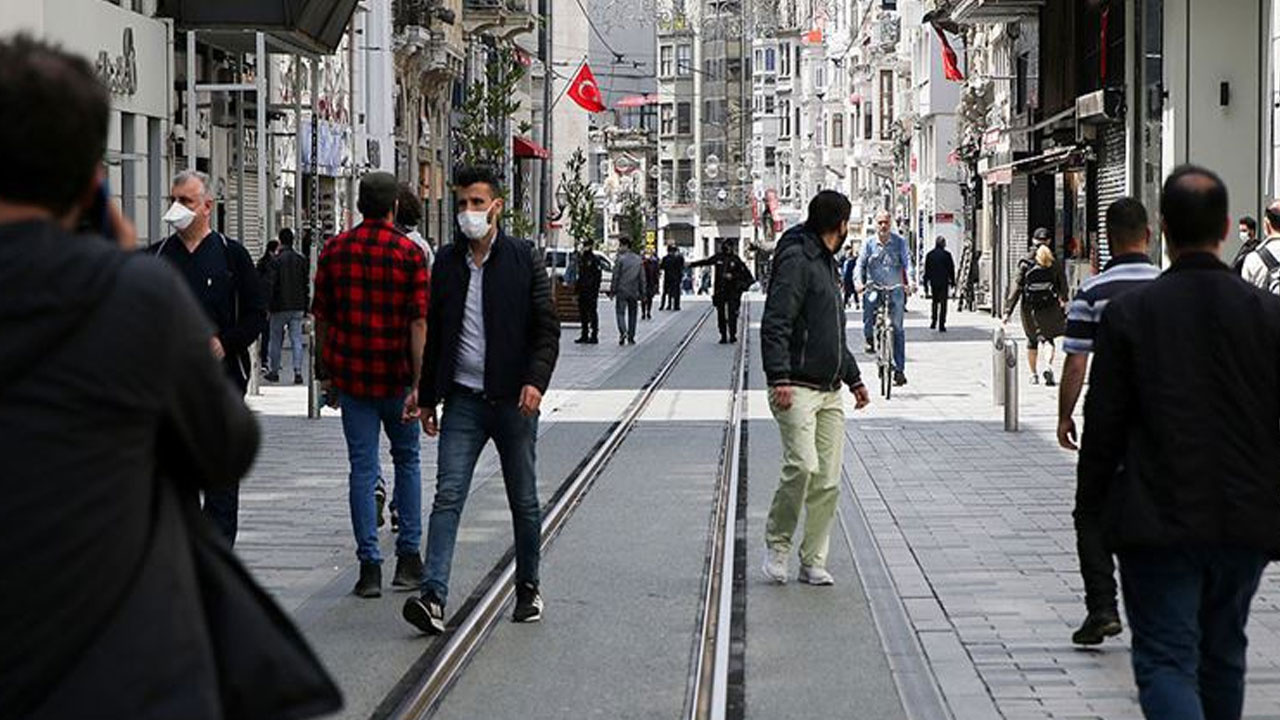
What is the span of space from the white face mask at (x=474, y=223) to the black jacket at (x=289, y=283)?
17.7 meters

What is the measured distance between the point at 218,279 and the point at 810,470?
277 cm

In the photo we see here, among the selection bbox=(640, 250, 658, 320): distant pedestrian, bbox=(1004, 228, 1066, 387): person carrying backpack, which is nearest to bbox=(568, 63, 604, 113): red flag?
bbox=(640, 250, 658, 320): distant pedestrian

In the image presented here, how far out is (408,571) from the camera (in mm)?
11188

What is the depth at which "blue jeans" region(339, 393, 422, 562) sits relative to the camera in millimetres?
10836

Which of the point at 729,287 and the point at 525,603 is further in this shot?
the point at 729,287

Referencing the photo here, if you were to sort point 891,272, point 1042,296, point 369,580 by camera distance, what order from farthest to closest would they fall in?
point 891,272, point 1042,296, point 369,580

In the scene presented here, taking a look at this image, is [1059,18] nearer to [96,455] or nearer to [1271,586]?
[1271,586]

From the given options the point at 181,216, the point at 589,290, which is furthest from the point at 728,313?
the point at 181,216

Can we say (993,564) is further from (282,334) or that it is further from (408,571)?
(282,334)

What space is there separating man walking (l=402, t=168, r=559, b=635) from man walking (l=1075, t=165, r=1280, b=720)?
3930 millimetres

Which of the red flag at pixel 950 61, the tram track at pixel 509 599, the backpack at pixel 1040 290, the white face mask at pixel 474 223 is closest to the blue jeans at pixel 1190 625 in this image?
the tram track at pixel 509 599

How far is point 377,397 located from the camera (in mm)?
10820

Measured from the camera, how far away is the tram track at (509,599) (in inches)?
336

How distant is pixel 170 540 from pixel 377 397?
23.4 feet
